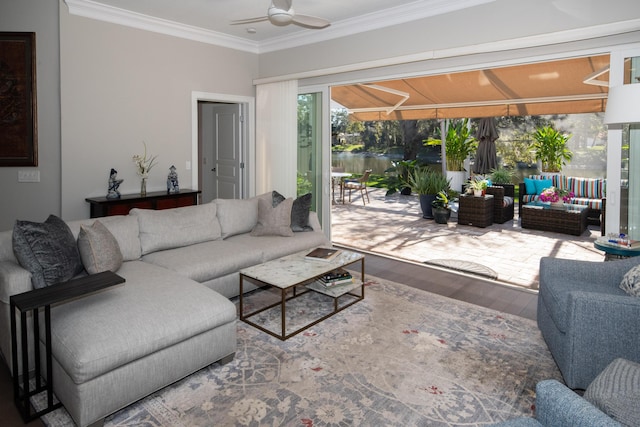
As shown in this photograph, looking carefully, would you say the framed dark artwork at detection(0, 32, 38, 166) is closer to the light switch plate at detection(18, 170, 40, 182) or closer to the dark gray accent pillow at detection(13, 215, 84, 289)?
the light switch plate at detection(18, 170, 40, 182)

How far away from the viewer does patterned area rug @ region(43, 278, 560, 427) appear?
235 cm

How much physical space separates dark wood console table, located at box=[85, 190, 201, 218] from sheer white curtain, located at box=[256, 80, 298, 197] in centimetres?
127

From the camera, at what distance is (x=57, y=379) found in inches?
92.7

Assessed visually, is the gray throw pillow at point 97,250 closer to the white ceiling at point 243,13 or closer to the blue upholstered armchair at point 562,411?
the blue upholstered armchair at point 562,411

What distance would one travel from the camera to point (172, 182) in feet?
18.8

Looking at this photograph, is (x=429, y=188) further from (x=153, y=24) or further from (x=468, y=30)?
(x=153, y=24)

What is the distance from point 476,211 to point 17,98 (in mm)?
6973

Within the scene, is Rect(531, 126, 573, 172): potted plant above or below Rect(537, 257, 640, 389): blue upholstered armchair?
above

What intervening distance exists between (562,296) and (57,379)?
118 inches

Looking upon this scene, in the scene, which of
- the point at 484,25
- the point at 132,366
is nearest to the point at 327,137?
the point at 484,25

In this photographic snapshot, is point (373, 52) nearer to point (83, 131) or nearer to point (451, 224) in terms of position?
point (83, 131)

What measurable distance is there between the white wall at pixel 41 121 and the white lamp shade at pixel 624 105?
5.36m

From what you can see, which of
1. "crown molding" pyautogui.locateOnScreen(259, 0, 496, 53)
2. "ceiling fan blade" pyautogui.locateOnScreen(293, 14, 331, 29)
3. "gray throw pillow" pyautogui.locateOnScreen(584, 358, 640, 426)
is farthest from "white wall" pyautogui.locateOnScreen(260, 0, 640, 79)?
"gray throw pillow" pyautogui.locateOnScreen(584, 358, 640, 426)

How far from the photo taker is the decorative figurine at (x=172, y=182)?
573 cm
